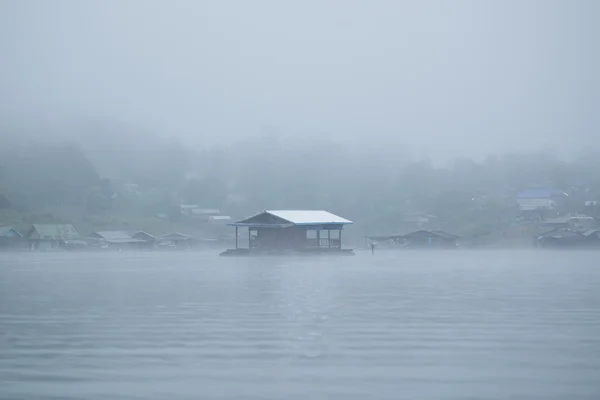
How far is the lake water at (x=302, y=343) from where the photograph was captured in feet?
21.0

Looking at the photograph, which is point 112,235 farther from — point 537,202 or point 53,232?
point 537,202

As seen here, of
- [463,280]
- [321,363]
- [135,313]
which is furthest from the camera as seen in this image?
[463,280]

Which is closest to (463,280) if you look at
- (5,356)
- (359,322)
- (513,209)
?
(359,322)

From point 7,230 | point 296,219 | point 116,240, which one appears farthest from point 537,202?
point 7,230

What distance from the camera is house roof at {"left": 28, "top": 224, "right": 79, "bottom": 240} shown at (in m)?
50.1

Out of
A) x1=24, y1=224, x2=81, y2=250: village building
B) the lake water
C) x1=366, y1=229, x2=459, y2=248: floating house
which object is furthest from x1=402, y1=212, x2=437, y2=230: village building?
the lake water

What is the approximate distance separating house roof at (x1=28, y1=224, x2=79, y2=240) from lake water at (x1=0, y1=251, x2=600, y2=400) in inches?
1426

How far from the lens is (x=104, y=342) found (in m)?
8.58

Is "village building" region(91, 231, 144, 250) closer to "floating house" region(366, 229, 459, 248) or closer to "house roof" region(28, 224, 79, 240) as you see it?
"house roof" region(28, 224, 79, 240)

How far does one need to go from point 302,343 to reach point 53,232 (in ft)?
149

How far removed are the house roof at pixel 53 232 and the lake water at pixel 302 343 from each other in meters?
36.2

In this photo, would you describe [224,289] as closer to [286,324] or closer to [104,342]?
[286,324]

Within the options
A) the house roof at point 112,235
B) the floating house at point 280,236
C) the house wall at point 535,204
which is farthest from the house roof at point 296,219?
the house wall at point 535,204

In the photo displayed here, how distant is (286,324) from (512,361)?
3252mm
